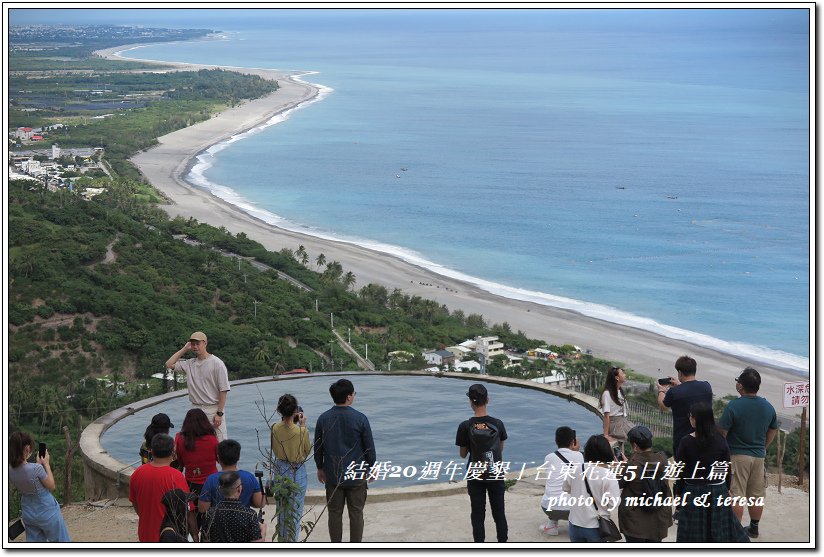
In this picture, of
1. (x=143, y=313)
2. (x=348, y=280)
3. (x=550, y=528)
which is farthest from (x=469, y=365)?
(x=550, y=528)

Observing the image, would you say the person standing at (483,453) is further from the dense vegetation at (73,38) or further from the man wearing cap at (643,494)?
the dense vegetation at (73,38)

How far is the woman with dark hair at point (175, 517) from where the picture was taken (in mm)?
4828

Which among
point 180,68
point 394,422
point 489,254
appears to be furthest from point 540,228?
point 180,68

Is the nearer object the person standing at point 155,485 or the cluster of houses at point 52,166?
the person standing at point 155,485

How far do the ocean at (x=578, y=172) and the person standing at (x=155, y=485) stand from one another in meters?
3.58

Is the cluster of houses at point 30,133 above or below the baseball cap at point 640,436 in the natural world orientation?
below

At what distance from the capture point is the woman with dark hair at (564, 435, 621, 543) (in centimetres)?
499

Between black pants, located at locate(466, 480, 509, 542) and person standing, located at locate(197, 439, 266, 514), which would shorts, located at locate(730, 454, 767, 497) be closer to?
black pants, located at locate(466, 480, 509, 542)

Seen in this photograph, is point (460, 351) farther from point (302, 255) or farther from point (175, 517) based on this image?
point (175, 517)

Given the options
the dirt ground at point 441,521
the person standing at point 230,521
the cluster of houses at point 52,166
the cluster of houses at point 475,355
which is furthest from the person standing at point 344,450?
the cluster of houses at point 52,166

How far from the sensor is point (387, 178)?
64.6m

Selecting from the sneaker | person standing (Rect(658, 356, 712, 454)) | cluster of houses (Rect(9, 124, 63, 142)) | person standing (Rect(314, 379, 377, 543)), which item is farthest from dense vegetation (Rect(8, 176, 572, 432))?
cluster of houses (Rect(9, 124, 63, 142))

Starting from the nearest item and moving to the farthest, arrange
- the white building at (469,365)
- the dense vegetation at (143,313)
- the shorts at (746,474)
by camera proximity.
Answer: the shorts at (746,474), the dense vegetation at (143,313), the white building at (469,365)

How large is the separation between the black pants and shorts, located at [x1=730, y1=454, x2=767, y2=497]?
49.4 inches
